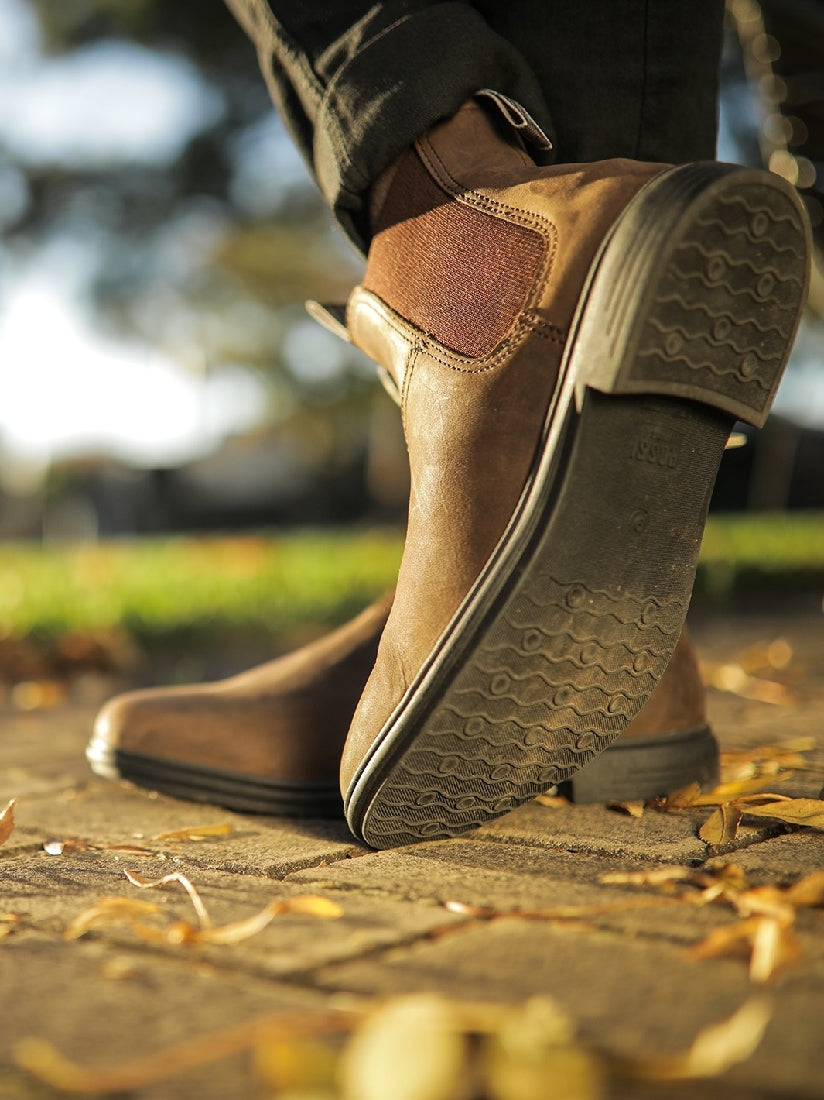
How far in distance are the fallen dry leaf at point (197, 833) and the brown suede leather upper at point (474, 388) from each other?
22cm

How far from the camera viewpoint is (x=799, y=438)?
12320 mm

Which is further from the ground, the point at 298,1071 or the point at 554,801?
the point at 298,1071

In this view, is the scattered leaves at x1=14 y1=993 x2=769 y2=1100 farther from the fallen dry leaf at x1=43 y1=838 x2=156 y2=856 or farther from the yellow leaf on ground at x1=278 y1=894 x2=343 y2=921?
the fallen dry leaf at x1=43 y1=838 x2=156 y2=856

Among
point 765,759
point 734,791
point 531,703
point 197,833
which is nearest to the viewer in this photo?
point 531,703

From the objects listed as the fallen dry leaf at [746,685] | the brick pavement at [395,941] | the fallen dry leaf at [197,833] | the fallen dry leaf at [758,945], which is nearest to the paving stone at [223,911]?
the brick pavement at [395,941]

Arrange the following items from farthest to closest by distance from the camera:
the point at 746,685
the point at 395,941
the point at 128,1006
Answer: the point at 746,685 → the point at 395,941 → the point at 128,1006

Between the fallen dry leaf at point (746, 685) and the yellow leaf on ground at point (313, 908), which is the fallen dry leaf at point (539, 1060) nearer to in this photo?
the yellow leaf on ground at point (313, 908)

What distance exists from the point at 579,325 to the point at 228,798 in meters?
0.78

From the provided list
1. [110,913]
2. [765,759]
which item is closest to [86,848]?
[110,913]

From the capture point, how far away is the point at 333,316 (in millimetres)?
1552

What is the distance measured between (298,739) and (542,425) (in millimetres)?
571

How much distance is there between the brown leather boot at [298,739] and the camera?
1.47 meters

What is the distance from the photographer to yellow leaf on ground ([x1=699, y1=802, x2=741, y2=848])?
125 cm

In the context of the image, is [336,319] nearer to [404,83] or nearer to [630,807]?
[404,83]
